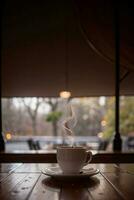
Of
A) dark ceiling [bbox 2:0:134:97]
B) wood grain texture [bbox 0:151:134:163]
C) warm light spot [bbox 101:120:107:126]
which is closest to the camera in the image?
wood grain texture [bbox 0:151:134:163]

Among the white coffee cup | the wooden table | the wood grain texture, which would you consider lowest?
the wood grain texture

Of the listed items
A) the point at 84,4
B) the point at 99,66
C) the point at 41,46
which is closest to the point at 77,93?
the point at 99,66

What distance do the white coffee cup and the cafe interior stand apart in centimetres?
3

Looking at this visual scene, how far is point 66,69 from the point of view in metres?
4.87

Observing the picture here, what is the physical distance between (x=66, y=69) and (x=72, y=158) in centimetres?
397

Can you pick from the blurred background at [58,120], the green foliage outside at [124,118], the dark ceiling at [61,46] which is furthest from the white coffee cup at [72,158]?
the green foliage outside at [124,118]

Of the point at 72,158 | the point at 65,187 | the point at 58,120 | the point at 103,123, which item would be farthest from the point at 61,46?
the point at 103,123

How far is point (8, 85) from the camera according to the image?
5.25 meters

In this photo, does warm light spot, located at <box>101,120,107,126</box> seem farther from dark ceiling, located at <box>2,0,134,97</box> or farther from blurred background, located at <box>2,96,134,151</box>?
dark ceiling, located at <box>2,0,134,97</box>

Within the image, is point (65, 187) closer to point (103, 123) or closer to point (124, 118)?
point (124, 118)

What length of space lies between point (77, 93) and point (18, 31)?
2.17 meters

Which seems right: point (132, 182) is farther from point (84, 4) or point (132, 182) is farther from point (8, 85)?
point (8, 85)

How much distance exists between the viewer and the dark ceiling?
3.01 m

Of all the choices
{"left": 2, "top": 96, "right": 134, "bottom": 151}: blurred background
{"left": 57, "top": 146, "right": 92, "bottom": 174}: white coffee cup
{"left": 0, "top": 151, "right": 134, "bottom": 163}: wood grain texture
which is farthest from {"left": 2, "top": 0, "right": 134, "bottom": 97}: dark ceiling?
{"left": 2, "top": 96, "right": 134, "bottom": 151}: blurred background
